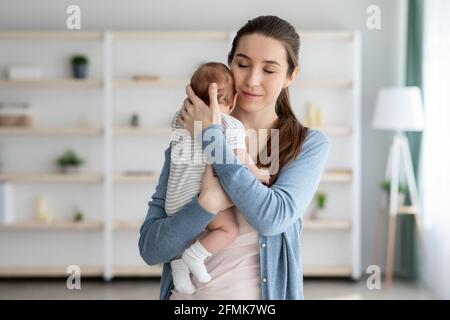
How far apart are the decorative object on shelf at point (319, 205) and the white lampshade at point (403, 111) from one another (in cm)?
60

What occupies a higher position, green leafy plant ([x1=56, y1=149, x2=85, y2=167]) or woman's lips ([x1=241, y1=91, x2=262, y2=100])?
woman's lips ([x1=241, y1=91, x2=262, y2=100])

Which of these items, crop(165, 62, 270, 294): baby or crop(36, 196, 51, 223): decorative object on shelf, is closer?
crop(165, 62, 270, 294): baby

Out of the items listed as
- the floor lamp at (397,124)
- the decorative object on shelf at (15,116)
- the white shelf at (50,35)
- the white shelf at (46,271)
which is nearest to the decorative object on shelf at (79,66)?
the white shelf at (50,35)

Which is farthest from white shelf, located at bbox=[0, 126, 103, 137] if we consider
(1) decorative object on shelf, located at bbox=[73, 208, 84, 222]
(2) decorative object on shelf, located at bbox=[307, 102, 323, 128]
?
(2) decorative object on shelf, located at bbox=[307, 102, 323, 128]

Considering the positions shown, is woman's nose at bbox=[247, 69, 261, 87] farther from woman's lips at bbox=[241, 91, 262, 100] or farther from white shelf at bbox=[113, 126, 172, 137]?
white shelf at bbox=[113, 126, 172, 137]

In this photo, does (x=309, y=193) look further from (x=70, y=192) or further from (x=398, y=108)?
(x=70, y=192)

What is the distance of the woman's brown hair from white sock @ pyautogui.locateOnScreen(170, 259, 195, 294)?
0.66 feet

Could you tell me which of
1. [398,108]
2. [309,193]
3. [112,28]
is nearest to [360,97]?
[398,108]

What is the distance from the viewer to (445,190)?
3.35 meters

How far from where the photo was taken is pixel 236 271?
1017 millimetres

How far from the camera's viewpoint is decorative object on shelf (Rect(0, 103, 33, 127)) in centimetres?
397

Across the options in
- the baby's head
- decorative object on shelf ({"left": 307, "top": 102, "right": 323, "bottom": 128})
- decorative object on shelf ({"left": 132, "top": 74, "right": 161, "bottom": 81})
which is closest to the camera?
the baby's head
